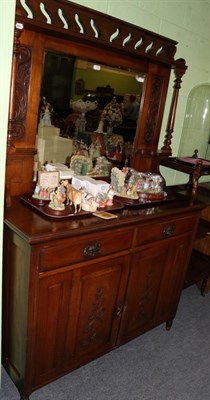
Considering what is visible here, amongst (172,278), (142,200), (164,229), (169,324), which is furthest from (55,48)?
(169,324)

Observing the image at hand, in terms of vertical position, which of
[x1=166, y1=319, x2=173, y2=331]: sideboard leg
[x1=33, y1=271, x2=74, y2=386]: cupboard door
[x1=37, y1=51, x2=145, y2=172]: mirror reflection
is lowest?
[x1=166, y1=319, x2=173, y2=331]: sideboard leg

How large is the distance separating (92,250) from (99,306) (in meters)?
0.36

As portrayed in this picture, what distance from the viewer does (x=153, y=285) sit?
189cm

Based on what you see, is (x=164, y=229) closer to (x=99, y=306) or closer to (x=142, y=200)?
(x=142, y=200)

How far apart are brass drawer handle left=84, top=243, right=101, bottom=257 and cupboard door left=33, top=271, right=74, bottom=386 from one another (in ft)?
0.35

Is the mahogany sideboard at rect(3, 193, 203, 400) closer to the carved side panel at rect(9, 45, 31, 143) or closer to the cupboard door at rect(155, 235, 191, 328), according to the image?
the cupboard door at rect(155, 235, 191, 328)

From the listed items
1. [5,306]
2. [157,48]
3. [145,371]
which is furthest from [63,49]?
[145,371]

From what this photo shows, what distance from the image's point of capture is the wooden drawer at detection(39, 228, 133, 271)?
131cm

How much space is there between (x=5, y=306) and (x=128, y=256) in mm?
630

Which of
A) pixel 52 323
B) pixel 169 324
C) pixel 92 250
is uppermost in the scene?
pixel 92 250

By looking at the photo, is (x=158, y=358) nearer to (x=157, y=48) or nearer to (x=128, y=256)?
(x=128, y=256)

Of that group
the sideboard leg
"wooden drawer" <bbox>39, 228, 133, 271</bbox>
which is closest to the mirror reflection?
"wooden drawer" <bbox>39, 228, 133, 271</bbox>

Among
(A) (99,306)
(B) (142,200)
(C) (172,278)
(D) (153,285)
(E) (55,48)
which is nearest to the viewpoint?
(E) (55,48)

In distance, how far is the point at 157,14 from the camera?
6.38ft
